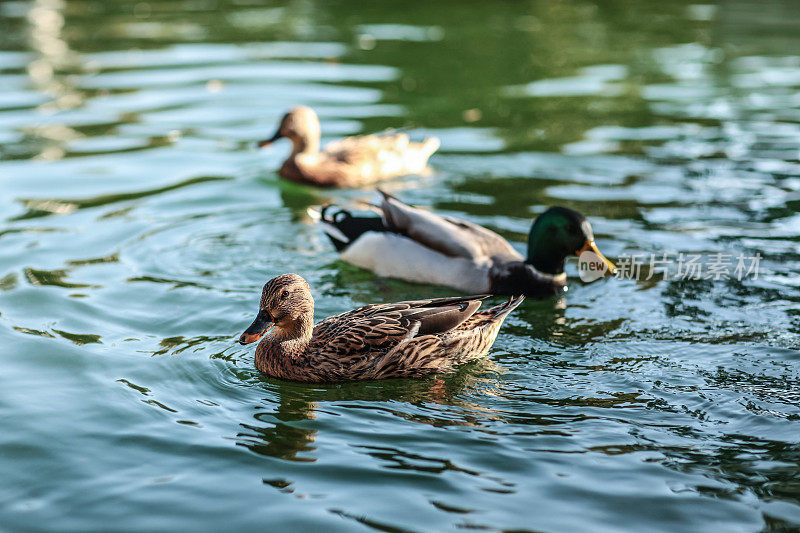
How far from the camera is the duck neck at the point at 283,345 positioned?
630cm

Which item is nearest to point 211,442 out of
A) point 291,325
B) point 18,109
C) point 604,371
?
point 291,325

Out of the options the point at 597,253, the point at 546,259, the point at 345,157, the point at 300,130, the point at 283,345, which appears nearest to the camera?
the point at 283,345

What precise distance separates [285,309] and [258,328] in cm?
21

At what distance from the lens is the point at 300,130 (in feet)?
37.1

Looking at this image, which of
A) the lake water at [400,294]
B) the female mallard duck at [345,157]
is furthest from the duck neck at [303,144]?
the lake water at [400,294]

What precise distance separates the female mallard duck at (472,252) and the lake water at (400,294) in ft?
0.67

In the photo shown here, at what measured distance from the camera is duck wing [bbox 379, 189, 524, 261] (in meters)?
8.16

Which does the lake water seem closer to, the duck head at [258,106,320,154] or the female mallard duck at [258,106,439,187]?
the female mallard duck at [258,106,439,187]

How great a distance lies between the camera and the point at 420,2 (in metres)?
21.6

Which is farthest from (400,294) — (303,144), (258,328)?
(303,144)

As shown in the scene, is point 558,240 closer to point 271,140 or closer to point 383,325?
point 383,325

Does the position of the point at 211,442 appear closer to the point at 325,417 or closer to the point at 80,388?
the point at 325,417

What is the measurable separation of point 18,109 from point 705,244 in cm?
987

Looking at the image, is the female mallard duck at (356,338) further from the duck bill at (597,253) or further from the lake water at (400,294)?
the duck bill at (597,253)
